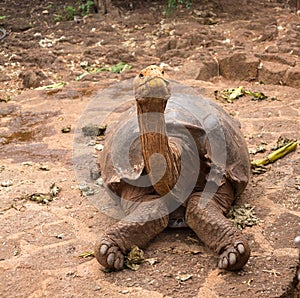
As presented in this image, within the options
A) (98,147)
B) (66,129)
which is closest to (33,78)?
(66,129)

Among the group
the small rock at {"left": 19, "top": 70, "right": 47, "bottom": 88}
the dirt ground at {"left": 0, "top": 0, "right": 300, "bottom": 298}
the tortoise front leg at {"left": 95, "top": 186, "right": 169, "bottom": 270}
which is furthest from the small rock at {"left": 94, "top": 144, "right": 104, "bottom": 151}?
the small rock at {"left": 19, "top": 70, "right": 47, "bottom": 88}

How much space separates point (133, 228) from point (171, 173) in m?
0.35

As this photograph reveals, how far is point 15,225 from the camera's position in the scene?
3.40m

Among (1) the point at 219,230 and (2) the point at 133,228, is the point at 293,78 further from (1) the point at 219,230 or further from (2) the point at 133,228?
(2) the point at 133,228

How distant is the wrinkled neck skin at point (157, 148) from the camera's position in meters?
2.60

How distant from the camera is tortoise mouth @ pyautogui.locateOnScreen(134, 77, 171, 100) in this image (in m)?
2.52

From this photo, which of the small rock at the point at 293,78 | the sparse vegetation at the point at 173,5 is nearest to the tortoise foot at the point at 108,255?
the small rock at the point at 293,78

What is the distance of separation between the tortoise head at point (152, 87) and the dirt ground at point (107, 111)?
2.93 ft

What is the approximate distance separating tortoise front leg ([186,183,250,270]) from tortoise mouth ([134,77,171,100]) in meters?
0.78

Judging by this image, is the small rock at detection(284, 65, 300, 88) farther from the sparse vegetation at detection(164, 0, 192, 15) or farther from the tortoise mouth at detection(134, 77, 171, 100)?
the tortoise mouth at detection(134, 77, 171, 100)

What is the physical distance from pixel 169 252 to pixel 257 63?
3996 millimetres

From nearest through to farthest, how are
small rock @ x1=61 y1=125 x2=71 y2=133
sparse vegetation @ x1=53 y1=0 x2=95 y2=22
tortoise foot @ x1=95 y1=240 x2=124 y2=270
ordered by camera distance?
tortoise foot @ x1=95 y1=240 x2=124 y2=270 → small rock @ x1=61 y1=125 x2=71 y2=133 → sparse vegetation @ x1=53 y1=0 x2=95 y2=22

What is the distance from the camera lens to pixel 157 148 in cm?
275

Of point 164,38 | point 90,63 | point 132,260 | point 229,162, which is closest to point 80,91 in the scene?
point 90,63
